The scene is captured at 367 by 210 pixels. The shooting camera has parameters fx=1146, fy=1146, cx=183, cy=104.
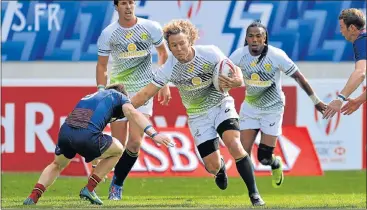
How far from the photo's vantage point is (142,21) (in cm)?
1361

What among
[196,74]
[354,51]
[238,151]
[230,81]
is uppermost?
[354,51]

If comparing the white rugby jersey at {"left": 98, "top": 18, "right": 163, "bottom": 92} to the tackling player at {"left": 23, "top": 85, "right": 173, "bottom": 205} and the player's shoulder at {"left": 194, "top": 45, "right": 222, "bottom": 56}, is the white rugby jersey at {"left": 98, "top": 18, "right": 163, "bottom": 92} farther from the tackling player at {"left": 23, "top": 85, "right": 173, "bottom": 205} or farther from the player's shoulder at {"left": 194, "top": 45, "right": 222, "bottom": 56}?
the tackling player at {"left": 23, "top": 85, "right": 173, "bottom": 205}

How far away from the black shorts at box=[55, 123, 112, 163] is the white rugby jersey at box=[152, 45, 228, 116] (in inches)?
35.1

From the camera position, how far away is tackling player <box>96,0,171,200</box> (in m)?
13.5

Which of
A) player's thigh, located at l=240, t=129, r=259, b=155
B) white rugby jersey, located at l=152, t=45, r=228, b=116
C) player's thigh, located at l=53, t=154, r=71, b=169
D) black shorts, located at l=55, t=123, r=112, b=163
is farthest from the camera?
player's thigh, located at l=240, t=129, r=259, b=155

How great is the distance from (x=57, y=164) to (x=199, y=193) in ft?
12.2

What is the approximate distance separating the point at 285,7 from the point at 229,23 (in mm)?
1102

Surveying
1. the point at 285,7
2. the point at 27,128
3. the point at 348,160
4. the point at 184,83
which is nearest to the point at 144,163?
the point at 27,128

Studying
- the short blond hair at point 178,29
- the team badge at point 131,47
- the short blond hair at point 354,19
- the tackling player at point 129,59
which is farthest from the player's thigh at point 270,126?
the short blond hair at point 178,29

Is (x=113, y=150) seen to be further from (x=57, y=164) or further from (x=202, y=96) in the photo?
(x=202, y=96)

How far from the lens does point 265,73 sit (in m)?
13.4

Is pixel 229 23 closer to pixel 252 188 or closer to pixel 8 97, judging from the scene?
pixel 8 97

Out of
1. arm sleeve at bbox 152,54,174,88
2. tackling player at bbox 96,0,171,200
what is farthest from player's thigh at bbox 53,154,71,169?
tackling player at bbox 96,0,171,200

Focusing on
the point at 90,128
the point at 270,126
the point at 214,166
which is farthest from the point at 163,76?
the point at 270,126
